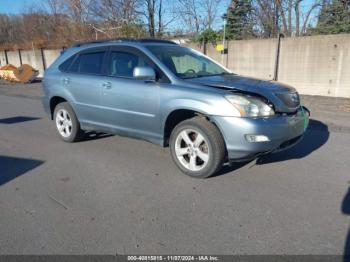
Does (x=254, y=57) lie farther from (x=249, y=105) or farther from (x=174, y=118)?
(x=249, y=105)

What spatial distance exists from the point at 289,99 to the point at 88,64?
334cm

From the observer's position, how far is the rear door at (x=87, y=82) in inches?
201

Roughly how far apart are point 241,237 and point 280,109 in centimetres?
177

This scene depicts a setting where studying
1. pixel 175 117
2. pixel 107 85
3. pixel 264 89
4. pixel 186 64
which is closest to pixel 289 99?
pixel 264 89

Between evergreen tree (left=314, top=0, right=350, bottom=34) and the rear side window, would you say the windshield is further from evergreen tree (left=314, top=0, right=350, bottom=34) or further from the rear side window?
evergreen tree (left=314, top=0, right=350, bottom=34)

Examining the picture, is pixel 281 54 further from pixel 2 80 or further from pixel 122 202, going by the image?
pixel 2 80

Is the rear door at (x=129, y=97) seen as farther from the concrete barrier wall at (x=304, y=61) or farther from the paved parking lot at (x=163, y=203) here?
the concrete barrier wall at (x=304, y=61)

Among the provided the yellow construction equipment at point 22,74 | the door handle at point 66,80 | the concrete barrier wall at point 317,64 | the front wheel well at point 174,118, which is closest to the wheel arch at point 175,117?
the front wheel well at point 174,118

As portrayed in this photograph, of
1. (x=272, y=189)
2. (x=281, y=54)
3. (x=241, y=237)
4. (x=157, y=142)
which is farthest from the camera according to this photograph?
(x=281, y=54)

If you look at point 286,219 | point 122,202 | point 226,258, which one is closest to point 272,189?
point 286,219

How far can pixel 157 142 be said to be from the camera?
450 cm

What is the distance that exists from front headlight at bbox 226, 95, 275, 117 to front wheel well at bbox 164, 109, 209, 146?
0.59 metres

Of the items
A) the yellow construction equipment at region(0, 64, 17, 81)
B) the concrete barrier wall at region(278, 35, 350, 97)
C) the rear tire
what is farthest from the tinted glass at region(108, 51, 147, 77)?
the yellow construction equipment at region(0, 64, 17, 81)

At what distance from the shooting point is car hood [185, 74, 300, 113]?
3836 millimetres
